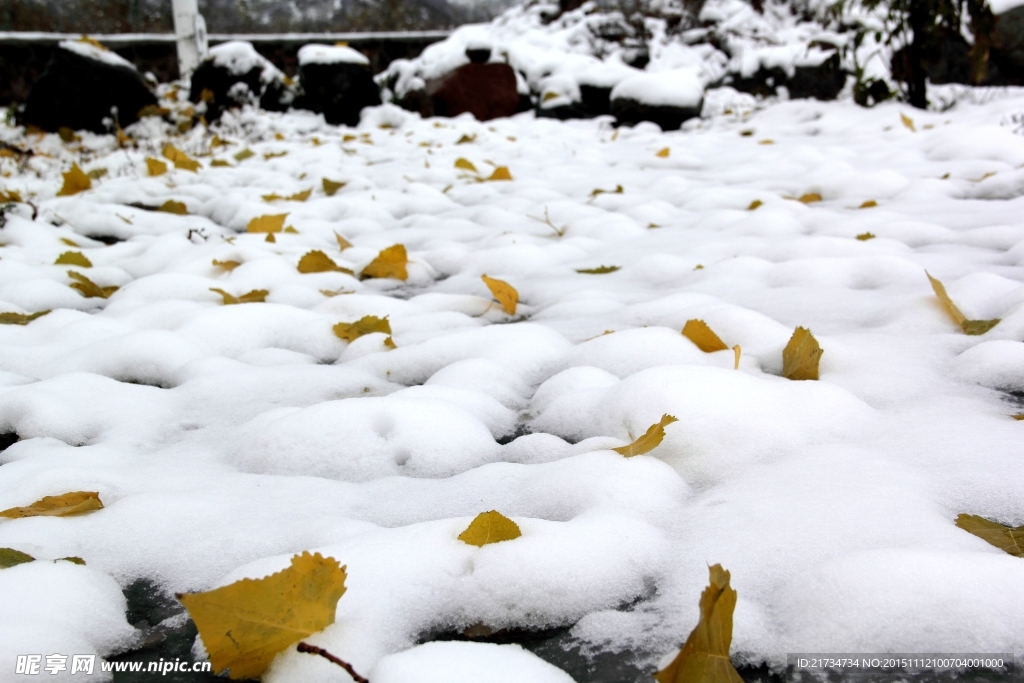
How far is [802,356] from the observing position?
1.29 meters

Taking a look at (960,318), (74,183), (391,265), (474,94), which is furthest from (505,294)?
(474,94)

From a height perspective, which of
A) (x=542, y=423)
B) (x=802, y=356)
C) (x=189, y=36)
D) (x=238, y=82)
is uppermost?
(x=189, y=36)

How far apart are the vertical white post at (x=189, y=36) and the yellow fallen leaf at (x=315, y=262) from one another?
7130 mm

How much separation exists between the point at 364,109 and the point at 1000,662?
6.59 m

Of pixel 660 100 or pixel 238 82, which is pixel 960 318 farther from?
pixel 238 82

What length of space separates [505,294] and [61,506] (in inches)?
44.5

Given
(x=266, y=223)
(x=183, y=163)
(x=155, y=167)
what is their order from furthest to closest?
(x=183, y=163) < (x=155, y=167) < (x=266, y=223)

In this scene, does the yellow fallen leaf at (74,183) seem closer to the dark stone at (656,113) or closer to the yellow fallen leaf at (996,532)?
the yellow fallen leaf at (996,532)

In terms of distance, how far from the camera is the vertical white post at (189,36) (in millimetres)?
8016

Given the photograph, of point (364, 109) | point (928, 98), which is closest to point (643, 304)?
point (928, 98)

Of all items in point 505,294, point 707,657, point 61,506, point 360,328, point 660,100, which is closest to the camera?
point 707,657

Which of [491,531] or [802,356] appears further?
[802,356]

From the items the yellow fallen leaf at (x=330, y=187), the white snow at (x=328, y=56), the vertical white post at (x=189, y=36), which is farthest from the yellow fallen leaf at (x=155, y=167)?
the vertical white post at (x=189, y=36)

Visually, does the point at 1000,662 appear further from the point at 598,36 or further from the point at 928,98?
the point at 598,36
